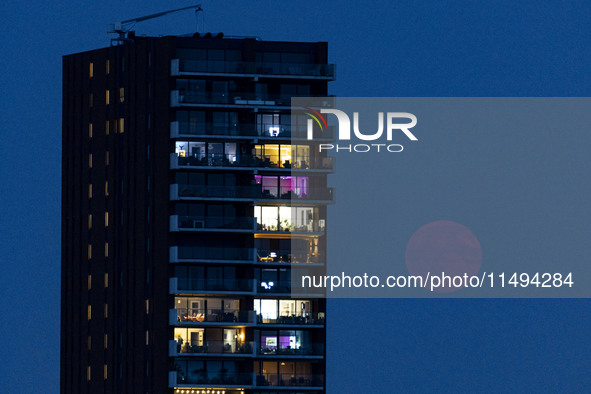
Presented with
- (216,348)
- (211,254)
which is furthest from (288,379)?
(211,254)

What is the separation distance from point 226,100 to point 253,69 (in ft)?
12.9

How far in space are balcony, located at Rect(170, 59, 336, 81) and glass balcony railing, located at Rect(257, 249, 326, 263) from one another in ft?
54.7

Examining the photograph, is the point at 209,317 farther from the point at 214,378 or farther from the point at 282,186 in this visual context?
the point at 282,186

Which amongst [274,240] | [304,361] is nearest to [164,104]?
[274,240]

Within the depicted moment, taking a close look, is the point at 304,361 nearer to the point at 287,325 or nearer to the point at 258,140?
the point at 287,325

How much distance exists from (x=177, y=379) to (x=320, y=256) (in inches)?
718

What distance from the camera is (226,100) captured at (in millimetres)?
159125

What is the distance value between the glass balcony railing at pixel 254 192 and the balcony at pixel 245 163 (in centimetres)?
195

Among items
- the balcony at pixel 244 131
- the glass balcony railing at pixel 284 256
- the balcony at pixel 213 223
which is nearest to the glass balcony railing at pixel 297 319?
the glass balcony railing at pixel 284 256

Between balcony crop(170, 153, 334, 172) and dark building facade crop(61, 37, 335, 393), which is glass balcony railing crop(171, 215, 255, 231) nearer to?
dark building facade crop(61, 37, 335, 393)

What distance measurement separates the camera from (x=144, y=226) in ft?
523

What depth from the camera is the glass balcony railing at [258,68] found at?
520ft

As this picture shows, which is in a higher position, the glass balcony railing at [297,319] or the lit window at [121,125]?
the lit window at [121,125]

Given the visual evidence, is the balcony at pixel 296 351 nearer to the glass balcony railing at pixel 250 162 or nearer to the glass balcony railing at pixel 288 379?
the glass balcony railing at pixel 288 379
